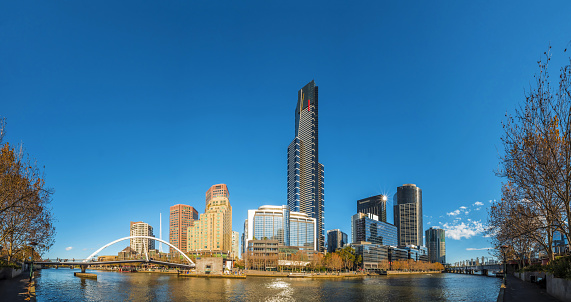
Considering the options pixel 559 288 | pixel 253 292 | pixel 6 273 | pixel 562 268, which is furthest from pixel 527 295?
pixel 6 273

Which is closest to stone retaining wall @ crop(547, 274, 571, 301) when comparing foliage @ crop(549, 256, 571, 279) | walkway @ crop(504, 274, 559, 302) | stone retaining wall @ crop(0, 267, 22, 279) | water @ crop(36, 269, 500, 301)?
foliage @ crop(549, 256, 571, 279)

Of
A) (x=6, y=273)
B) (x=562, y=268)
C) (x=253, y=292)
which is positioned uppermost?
(x=562, y=268)

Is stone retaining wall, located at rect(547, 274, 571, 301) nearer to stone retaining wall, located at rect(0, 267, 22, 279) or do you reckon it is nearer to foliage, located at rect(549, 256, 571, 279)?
foliage, located at rect(549, 256, 571, 279)

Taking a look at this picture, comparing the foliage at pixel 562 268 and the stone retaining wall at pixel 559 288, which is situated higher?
the foliage at pixel 562 268

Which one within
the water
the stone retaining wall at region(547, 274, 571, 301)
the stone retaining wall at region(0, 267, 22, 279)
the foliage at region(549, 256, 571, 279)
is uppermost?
the foliage at region(549, 256, 571, 279)

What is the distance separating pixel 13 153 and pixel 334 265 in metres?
145

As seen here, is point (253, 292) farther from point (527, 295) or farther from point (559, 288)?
point (559, 288)

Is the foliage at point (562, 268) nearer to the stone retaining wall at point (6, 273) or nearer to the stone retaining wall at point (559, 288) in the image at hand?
the stone retaining wall at point (559, 288)

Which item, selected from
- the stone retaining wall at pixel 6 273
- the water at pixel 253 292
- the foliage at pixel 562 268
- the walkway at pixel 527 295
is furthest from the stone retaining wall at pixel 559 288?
the stone retaining wall at pixel 6 273

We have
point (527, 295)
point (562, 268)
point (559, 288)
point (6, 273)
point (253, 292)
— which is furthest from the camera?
point (253, 292)

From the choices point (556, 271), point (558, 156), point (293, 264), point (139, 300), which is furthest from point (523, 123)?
point (293, 264)

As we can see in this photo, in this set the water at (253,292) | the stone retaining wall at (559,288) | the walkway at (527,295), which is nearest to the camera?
the stone retaining wall at (559,288)

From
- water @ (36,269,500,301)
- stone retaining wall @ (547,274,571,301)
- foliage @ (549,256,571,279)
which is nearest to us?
foliage @ (549,256,571,279)

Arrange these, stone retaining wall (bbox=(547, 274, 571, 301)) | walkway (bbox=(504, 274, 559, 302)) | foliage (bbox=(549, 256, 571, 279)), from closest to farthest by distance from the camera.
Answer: foliage (bbox=(549, 256, 571, 279)), stone retaining wall (bbox=(547, 274, 571, 301)), walkway (bbox=(504, 274, 559, 302))
